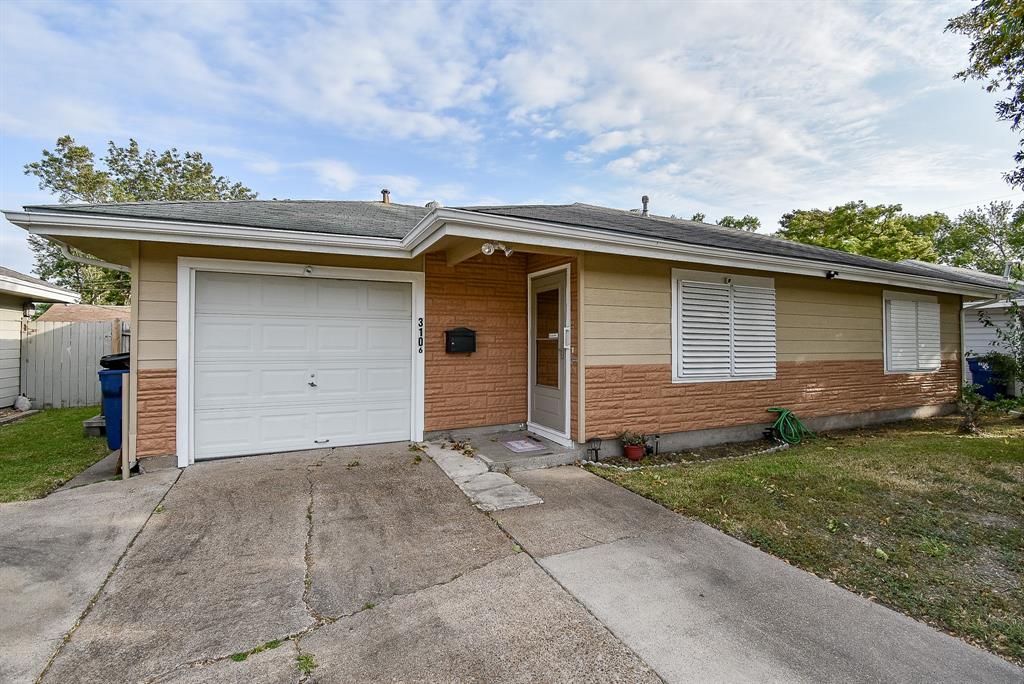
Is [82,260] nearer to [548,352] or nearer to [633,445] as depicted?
[548,352]

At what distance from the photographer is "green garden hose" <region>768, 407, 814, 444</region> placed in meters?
6.59

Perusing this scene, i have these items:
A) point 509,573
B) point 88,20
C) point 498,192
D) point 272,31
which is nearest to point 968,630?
point 509,573

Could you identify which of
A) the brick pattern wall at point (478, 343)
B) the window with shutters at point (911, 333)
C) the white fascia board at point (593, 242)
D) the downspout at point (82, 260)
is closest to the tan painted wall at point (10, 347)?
the downspout at point (82, 260)

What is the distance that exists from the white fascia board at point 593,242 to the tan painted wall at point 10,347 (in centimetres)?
998

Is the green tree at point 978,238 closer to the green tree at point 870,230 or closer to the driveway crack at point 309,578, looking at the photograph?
the green tree at point 870,230

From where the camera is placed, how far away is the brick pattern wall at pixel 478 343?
593 cm

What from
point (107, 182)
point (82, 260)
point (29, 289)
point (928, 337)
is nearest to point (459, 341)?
point (82, 260)

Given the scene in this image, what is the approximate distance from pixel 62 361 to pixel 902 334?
16981 mm

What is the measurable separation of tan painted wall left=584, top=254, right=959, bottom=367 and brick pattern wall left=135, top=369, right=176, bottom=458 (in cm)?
451

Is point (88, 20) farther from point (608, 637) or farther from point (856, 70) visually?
point (856, 70)

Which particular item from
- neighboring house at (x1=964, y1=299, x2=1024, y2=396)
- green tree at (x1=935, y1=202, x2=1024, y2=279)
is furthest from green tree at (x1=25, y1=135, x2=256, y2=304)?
green tree at (x1=935, y1=202, x2=1024, y2=279)

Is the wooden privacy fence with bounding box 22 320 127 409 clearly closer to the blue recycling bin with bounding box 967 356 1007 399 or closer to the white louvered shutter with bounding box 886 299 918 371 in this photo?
the white louvered shutter with bounding box 886 299 918 371

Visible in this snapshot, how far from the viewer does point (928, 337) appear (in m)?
8.62

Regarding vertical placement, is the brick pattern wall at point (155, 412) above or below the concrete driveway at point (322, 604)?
above
